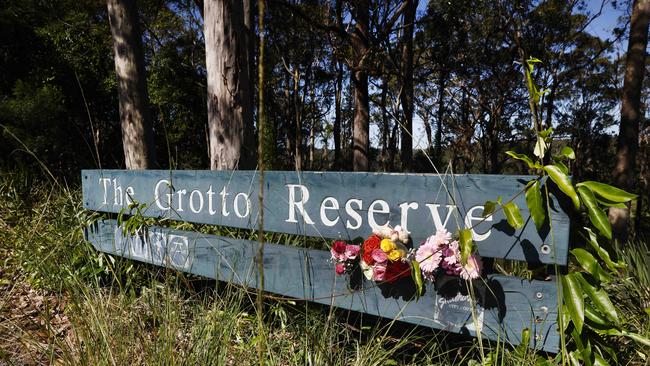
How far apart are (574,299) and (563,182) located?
348 millimetres

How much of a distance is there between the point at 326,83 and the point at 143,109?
17376mm

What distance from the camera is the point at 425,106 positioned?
21.9m

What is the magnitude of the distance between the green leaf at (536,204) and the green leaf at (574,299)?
177 mm

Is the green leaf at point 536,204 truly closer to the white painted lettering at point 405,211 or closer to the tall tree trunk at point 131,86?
the white painted lettering at point 405,211

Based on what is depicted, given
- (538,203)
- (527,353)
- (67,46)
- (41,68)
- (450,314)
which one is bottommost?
(527,353)

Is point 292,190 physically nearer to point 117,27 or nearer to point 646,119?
point 117,27

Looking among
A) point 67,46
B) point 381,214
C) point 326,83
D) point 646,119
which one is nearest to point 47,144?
point 67,46

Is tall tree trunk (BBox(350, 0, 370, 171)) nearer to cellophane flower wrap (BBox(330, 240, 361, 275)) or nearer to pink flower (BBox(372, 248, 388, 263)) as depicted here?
cellophane flower wrap (BBox(330, 240, 361, 275))

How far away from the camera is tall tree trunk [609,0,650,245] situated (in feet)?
23.1

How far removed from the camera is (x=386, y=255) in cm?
162

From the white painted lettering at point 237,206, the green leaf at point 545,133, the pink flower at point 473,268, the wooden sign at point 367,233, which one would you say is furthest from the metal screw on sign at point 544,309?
the white painted lettering at point 237,206

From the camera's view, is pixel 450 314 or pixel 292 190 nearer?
pixel 450 314

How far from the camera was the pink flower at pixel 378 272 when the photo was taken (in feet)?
5.45

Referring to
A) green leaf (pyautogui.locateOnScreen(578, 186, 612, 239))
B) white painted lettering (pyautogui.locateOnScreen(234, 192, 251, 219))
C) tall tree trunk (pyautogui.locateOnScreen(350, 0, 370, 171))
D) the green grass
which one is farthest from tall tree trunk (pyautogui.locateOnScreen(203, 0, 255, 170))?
tall tree trunk (pyautogui.locateOnScreen(350, 0, 370, 171))
